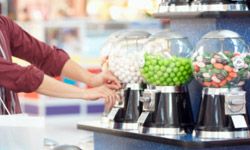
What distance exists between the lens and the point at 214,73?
3520mm

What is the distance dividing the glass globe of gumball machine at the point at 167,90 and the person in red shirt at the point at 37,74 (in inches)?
10.4

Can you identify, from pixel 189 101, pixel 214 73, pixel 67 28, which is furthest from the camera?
pixel 67 28

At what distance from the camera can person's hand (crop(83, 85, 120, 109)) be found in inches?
149

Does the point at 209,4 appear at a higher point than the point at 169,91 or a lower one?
higher

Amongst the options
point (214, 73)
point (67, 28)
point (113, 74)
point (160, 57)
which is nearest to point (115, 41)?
point (113, 74)

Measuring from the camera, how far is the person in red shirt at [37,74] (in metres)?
3.73

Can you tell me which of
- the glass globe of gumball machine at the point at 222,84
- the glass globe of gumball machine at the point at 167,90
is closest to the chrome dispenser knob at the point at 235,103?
the glass globe of gumball machine at the point at 222,84

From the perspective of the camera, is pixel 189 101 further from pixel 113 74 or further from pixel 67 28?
pixel 67 28

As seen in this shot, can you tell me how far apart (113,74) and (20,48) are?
58 cm

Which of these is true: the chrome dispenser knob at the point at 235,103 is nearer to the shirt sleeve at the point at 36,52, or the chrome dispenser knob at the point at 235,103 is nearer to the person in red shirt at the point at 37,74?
the person in red shirt at the point at 37,74

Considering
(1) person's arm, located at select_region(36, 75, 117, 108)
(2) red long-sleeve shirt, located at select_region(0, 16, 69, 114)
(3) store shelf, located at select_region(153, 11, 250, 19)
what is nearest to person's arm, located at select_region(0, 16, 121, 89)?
(2) red long-sleeve shirt, located at select_region(0, 16, 69, 114)

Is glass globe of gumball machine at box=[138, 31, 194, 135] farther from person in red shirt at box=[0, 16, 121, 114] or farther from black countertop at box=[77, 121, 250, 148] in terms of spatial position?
person in red shirt at box=[0, 16, 121, 114]

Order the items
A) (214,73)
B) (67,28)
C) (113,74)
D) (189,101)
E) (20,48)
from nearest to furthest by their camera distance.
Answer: (214,73)
(189,101)
(113,74)
(20,48)
(67,28)

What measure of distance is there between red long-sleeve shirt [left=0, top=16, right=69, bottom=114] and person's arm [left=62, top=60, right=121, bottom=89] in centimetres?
4
